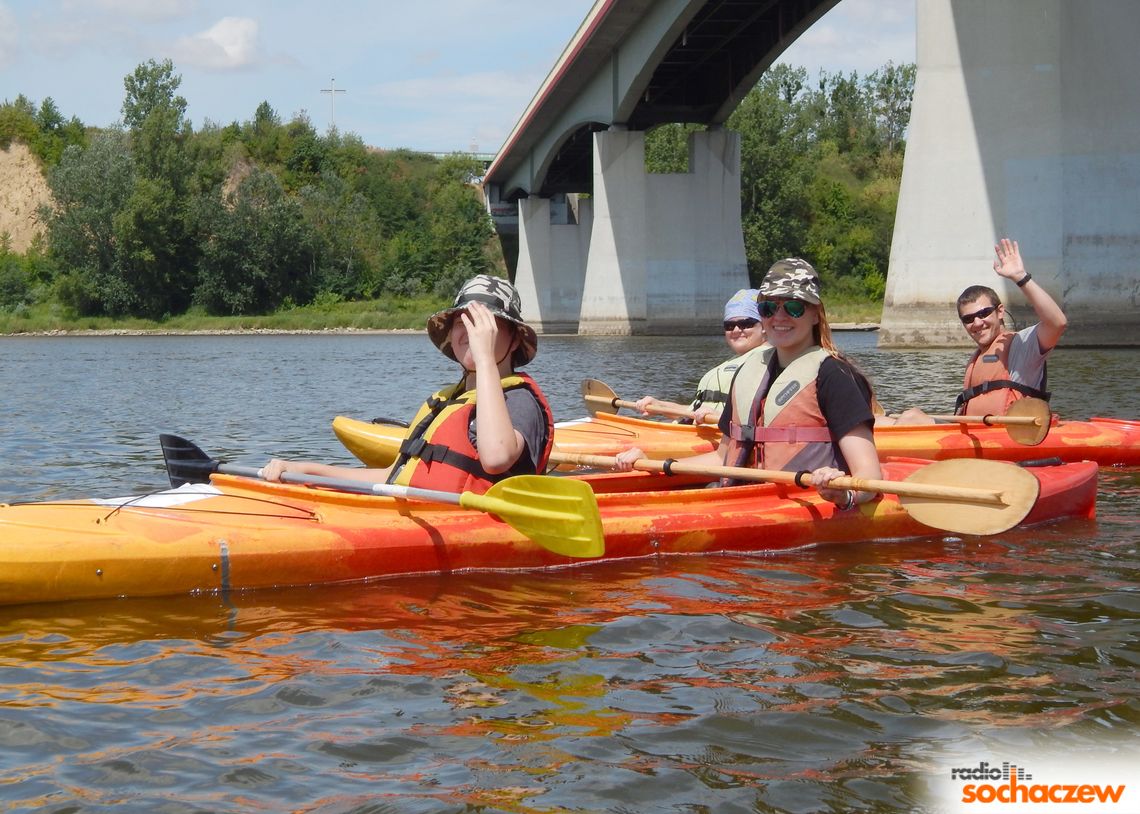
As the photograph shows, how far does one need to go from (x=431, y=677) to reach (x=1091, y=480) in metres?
4.14

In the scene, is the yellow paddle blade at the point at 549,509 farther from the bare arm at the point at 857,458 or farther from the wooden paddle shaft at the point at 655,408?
the wooden paddle shaft at the point at 655,408

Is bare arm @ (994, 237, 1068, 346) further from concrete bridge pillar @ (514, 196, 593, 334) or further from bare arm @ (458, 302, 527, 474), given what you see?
concrete bridge pillar @ (514, 196, 593, 334)

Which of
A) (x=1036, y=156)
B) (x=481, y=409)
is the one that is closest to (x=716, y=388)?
(x=481, y=409)

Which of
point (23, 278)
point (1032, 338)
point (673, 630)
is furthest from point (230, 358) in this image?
point (23, 278)

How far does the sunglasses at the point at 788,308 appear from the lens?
5148 millimetres

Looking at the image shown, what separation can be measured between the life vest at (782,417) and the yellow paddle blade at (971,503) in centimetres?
42

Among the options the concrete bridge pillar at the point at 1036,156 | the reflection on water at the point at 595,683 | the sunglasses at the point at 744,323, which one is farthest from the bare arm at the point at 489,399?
the concrete bridge pillar at the point at 1036,156

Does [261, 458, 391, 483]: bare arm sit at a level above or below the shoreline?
below

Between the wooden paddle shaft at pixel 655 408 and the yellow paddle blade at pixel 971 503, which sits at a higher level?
the wooden paddle shaft at pixel 655 408

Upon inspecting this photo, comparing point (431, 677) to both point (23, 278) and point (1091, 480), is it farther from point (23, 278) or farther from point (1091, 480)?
point (23, 278)

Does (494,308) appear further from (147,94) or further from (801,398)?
(147,94)

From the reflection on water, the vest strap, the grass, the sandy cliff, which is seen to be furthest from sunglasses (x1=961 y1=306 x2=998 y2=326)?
the sandy cliff

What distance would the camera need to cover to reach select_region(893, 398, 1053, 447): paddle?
25.3 feet

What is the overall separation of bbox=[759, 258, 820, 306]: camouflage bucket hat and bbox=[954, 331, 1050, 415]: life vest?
3346mm
